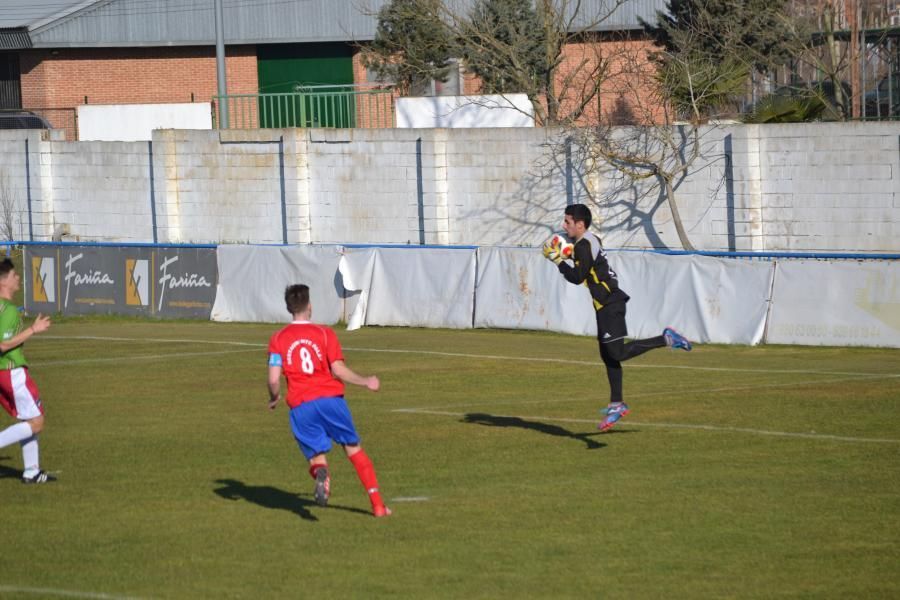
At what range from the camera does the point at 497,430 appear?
14.7 meters

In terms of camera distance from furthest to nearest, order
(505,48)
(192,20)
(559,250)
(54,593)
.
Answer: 1. (192,20)
2. (505,48)
3. (559,250)
4. (54,593)

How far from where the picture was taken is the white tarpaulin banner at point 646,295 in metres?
22.6

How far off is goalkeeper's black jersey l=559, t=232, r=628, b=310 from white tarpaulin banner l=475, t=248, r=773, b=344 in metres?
9.52

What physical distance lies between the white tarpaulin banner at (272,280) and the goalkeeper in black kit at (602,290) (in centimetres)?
1383

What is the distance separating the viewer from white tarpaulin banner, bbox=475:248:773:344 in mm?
22594

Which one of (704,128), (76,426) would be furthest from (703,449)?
(704,128)

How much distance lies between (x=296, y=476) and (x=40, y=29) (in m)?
41.3

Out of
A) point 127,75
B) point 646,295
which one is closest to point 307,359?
point 646,295

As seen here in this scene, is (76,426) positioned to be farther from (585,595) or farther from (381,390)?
(585,595)

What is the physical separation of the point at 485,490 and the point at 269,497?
1.84 metres

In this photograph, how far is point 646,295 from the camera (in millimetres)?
23609

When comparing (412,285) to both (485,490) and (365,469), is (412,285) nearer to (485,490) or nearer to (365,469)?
(485,490)

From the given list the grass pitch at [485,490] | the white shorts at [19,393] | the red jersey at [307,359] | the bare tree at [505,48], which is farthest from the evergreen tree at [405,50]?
the red jersey at [307,359]

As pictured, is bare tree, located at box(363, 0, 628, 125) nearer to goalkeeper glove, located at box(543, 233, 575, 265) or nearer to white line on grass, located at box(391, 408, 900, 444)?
white line on grass, located at box(391, 408, 900, 444)
